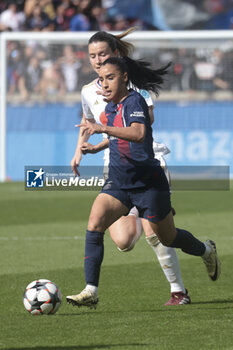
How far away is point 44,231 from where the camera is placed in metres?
11.5

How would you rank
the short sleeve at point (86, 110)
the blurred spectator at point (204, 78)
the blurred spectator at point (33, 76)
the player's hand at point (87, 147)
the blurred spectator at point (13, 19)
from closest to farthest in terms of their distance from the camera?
the player's hand at point (87, 147) → the short sleeve at point (86, 110) → the blurred spectator at point (204, 78) → the blurred spectator at point (33, 76) → the blurred spectator at point (13, 19)

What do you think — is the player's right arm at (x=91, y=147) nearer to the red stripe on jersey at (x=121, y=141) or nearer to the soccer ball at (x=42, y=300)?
the red stripe on jersey at (x=121, y=141)

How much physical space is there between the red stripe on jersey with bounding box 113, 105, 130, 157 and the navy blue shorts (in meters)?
0.27

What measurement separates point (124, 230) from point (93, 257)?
0.61 metres

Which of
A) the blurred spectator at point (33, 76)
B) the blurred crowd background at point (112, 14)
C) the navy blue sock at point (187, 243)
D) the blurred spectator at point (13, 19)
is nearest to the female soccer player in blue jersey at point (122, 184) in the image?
the navy blue sock at point (187, 243)

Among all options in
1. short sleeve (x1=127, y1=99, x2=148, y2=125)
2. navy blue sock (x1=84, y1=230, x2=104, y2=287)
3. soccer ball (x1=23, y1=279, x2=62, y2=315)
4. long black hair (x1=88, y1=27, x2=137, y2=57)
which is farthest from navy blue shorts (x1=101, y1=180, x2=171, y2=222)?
long black hair (x1=88, y1=27, x2=137, y2=57)

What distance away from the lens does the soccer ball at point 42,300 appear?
6023mm

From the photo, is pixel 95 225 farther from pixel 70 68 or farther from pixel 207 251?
pixel 70 68

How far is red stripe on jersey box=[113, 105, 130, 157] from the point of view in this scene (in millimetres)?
6055

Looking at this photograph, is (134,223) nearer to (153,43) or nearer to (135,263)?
(135,263)

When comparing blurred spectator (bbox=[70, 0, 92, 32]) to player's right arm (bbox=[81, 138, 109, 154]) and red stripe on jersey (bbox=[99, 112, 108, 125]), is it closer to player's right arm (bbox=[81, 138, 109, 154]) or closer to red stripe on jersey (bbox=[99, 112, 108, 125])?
Result: red stripe on jersey (bbox=[99, 112, 108, 125])

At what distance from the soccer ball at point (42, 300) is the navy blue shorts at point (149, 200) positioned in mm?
819

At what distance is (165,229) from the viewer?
6.23 m

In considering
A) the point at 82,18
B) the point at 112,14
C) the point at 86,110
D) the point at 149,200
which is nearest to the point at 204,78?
Result: the point at 82,18
